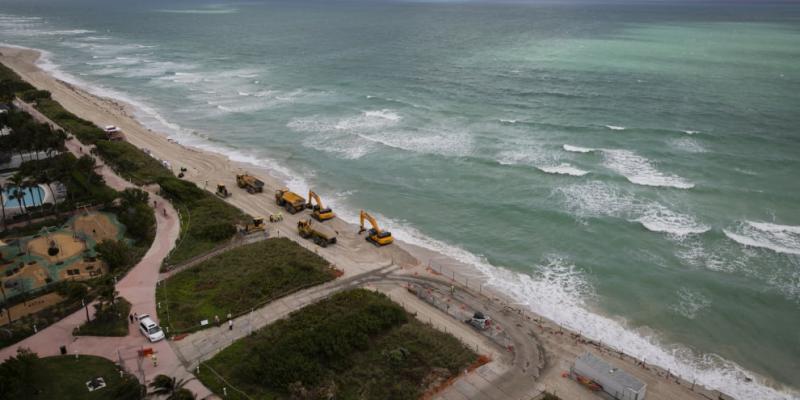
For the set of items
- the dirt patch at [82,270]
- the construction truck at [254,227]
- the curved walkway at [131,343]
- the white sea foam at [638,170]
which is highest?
the white sea foam at [638,170]

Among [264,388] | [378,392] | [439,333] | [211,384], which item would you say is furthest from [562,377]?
[211,384]

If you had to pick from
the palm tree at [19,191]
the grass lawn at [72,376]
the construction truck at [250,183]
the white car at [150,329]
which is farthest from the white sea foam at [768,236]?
the palm tree at [19,191]

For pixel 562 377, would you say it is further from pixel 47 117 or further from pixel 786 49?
pixel 786 49

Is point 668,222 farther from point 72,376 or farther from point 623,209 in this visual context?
point 72,376

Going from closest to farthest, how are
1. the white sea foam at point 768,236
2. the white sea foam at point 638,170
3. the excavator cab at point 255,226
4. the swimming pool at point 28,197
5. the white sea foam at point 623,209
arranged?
the white sea foam at point 768,236
the excavator cab at point 255,226
the white sea foam at point 623,209
the swimming pool at point 28,197
the white sea foam at point 638,170

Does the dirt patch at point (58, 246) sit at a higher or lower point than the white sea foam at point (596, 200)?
lower

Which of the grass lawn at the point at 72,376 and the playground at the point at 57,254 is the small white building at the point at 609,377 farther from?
the playground at the point at 57,254

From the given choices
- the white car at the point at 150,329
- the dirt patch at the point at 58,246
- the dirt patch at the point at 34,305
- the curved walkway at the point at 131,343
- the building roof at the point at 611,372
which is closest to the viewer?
the building roof at the point at 611,372

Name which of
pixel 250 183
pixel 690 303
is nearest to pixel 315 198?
pixel 250 183
